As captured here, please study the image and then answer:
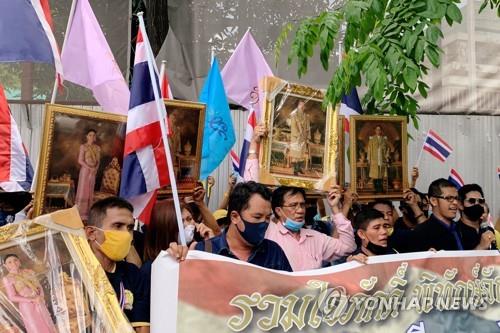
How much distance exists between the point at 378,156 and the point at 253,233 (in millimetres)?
2170

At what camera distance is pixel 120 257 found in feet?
11.9

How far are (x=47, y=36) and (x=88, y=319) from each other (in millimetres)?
2689

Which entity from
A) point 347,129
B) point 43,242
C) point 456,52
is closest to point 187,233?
point 43,242

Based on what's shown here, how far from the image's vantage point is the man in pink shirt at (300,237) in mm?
4715

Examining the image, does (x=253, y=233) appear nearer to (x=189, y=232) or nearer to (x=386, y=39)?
(x=189, y=232)

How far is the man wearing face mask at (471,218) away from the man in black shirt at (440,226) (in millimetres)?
182

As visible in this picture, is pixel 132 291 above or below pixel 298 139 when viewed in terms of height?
below

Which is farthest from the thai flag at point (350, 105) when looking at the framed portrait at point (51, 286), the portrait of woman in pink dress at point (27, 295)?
the portrait of woman in pink dress at point (27, 295)

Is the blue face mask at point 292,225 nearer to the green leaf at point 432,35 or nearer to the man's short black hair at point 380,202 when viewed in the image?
the man's short black hair at point 380,202

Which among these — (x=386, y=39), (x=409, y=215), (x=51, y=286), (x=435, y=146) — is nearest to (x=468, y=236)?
(x=409, y=215)

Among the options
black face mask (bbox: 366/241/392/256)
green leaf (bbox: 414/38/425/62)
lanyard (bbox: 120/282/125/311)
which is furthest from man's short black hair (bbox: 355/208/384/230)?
lanyard (bbox: 120/282/125/311)

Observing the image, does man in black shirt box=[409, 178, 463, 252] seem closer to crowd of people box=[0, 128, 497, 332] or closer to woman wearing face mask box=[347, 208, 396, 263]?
crowd of people box=[0, 128, 497, 332]

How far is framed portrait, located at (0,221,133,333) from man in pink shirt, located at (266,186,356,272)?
166cm

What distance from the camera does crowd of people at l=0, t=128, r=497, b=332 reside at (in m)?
3.70
